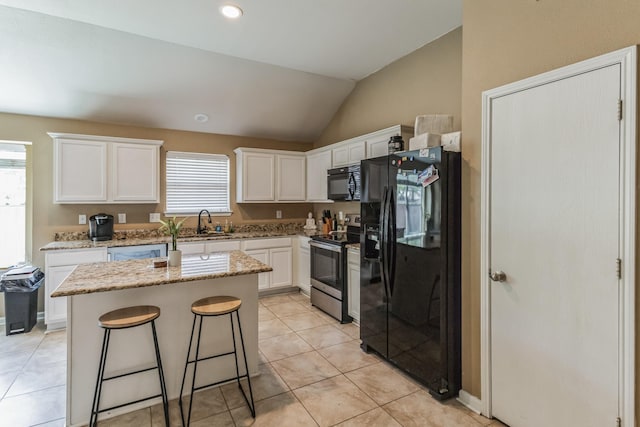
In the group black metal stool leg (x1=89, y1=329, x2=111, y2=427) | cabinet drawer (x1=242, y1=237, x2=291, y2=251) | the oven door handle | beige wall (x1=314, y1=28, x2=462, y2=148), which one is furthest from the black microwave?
black metal stool leg (x1=89, y1=329, x2=111, y2=427)

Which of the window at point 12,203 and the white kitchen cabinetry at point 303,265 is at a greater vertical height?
the window at point 12,203

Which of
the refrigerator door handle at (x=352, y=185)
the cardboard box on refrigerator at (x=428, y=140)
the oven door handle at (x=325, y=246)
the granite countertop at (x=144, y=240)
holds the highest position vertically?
the cardboard box on refrigerator at (x=428, y=140)

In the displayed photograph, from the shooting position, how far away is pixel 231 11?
9.25ft

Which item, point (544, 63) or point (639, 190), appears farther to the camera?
point (544, 63)

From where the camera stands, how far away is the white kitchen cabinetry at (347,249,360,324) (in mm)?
3645

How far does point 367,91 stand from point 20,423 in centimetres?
473

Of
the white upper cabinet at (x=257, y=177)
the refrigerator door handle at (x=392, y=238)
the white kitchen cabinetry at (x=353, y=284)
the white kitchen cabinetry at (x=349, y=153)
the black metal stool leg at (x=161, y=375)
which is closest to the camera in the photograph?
the black metal stool leg at (x=161, y=375)

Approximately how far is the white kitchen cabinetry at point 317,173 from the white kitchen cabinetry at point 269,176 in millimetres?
145

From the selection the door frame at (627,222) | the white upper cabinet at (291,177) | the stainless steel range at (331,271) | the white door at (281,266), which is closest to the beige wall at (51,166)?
the white upper cabinet at (291,177)

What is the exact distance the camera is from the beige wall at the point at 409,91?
3303mm

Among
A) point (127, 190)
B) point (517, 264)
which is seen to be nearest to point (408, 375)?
point (517, 264)

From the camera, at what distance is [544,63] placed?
1886 millimetres

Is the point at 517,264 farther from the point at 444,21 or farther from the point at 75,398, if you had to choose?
the point at 75,398

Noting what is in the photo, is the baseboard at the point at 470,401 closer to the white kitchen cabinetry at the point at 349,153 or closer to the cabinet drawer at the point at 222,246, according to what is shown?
the white kitchen cabinetry at the point at 349,153
